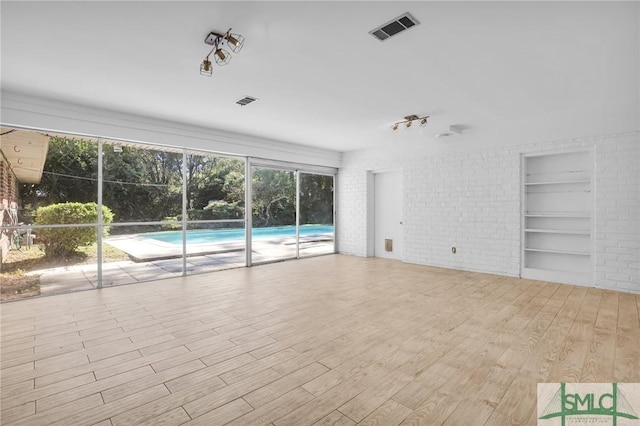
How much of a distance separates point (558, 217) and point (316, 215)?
5115 millimetres

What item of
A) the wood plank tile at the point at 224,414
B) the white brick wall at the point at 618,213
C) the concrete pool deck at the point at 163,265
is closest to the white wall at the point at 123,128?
the concrete pool deck at the point at 163,265

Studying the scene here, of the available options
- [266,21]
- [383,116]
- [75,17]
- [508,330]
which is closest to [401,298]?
[508,330]

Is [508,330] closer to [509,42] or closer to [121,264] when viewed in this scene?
[509,42]

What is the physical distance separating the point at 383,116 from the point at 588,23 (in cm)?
285

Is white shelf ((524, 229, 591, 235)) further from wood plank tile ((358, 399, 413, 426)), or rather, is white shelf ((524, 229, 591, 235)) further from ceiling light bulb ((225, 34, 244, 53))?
ceiling light bulb ((225, 34, 244, 53))

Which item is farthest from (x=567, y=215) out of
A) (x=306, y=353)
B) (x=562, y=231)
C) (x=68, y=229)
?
(x=68, y=229)

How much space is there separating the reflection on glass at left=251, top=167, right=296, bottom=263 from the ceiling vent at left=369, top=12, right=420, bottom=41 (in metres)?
4.70

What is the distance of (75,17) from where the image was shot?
2.48 meters

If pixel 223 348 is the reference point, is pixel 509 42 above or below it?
above

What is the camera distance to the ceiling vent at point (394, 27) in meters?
2.45

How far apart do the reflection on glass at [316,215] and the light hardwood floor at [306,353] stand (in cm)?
352

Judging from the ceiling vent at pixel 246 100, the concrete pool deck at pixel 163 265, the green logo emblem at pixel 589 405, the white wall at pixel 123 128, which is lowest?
the green logo emblem at pixel 589 405

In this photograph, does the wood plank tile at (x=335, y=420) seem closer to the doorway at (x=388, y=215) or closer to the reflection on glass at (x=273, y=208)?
the reflection on glass at (x=273, y=208)

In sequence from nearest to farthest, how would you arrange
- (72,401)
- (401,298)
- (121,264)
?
(72,401) → (401,298) → (121,264)
